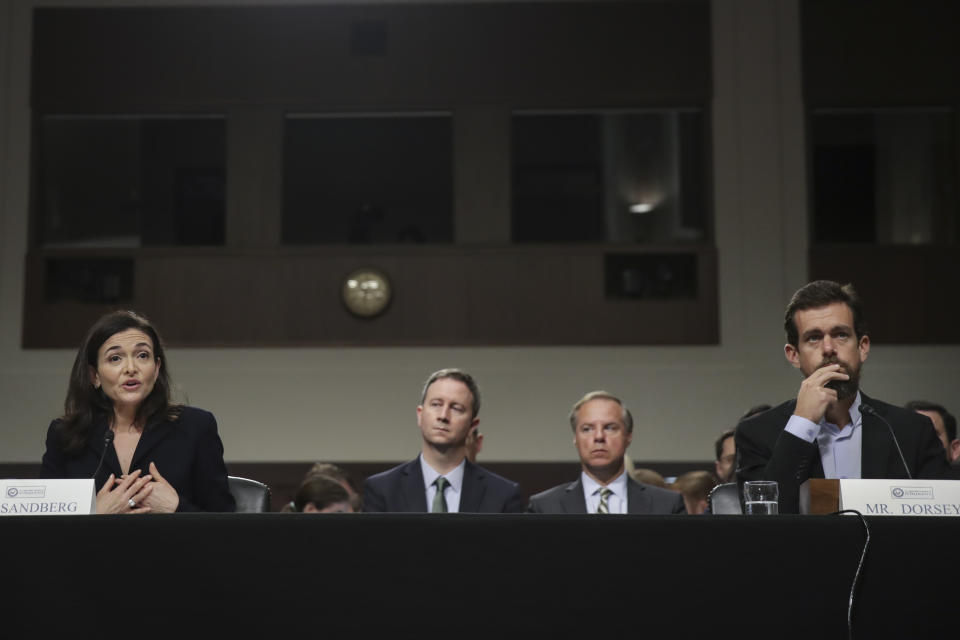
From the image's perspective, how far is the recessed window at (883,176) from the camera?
319 inches

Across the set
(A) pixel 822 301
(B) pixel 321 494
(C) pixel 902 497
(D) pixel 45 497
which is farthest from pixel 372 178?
(C) pixel 902 497

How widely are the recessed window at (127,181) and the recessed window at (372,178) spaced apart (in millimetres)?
547

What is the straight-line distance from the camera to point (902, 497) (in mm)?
2037

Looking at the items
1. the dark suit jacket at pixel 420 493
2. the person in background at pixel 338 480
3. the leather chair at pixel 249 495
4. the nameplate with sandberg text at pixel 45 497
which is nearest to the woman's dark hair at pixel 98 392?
the leather chair at pixel 249 495

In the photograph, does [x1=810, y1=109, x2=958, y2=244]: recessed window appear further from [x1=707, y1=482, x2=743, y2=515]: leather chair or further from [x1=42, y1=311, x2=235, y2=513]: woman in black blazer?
[x1=42, y1=311, x2=235, y2=513]: woman in black blazer

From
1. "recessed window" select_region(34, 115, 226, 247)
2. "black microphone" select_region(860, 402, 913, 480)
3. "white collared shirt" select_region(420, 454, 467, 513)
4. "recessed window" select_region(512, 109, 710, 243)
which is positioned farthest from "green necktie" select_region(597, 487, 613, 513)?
"recessed window" select_region(34, 115, 226, 247)

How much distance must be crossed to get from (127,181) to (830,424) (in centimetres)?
671

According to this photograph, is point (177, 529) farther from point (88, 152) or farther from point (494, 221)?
point (88, 152)

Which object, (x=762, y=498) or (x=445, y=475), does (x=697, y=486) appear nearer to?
(x=445, y=475)

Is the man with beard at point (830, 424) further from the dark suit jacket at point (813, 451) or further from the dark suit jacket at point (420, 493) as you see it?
the dark suit jacket at point (420, 493)

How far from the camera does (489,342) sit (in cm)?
795

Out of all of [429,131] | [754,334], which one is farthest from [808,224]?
[429,131]

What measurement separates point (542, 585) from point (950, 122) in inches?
285

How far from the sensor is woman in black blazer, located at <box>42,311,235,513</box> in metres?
2.76
